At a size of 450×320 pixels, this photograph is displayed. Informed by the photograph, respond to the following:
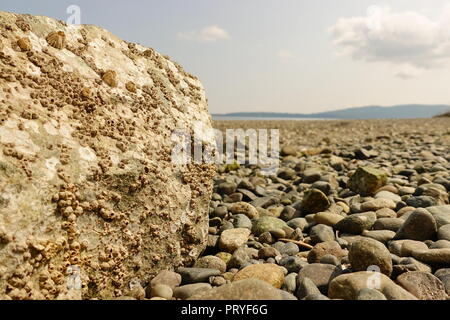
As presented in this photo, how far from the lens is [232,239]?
3227 millimetres

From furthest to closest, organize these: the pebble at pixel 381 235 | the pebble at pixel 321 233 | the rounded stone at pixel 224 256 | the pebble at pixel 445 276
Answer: the pebble at pixel 321 233
the pebble at pixel 381 235
the rounded stone at pixel 224 256
the pebble at pixel 445 276

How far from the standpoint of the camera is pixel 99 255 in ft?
7.30

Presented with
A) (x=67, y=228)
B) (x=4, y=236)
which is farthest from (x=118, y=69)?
(x=4, y=236)

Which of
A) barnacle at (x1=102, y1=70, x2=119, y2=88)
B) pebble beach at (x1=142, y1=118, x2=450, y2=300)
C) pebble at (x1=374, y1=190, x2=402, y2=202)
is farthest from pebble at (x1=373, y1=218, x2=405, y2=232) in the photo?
barnacle at (x1=102, y1=70, x2=119, y2=88)

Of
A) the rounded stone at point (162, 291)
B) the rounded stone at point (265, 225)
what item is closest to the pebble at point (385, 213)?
the rounded stone at point (265, 225)

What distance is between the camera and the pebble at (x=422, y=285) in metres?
2.20

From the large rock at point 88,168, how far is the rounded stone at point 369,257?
1158 mm

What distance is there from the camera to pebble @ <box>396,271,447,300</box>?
7.21ft

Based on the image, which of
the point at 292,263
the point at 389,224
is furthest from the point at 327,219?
the point at 292,263

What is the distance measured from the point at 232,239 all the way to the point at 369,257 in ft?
3.92

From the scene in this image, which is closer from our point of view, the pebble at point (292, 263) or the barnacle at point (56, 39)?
the barnacle at point (56, 39)

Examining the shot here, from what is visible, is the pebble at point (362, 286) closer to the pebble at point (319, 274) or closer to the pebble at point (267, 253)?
the pebble at point (319, 274)

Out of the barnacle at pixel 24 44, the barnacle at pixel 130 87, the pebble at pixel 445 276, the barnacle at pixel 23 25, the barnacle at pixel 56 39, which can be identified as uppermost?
the barnacle at pixel 23 25

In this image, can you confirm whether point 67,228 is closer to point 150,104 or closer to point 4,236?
point 4,236
